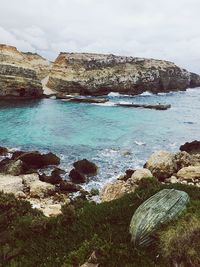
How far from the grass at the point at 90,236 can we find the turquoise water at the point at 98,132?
1079 cm

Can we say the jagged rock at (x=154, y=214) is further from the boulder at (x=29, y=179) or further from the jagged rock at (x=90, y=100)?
the jagged rock at (x=90, y=100)

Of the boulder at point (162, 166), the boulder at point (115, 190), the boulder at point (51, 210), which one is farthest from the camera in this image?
the boulder at point (162, 166)

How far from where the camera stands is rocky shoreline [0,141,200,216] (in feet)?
61.3

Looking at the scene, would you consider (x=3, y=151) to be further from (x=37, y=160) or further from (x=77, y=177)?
(x=77, y=177)

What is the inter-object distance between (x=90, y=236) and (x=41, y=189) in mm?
10178

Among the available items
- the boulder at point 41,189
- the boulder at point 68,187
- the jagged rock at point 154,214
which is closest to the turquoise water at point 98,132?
the boulder at point 68,187

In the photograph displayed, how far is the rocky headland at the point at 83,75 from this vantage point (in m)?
70.8

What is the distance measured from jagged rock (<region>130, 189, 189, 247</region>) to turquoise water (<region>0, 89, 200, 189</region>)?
12.4 m

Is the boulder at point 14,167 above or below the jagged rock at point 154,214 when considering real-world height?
below

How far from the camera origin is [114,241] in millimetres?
9859

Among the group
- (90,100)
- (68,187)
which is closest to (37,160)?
(68,187)

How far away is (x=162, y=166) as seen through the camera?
23.8 metres

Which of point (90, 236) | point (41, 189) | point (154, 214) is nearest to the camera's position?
point (154, 214)

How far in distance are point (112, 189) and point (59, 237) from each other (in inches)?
298
